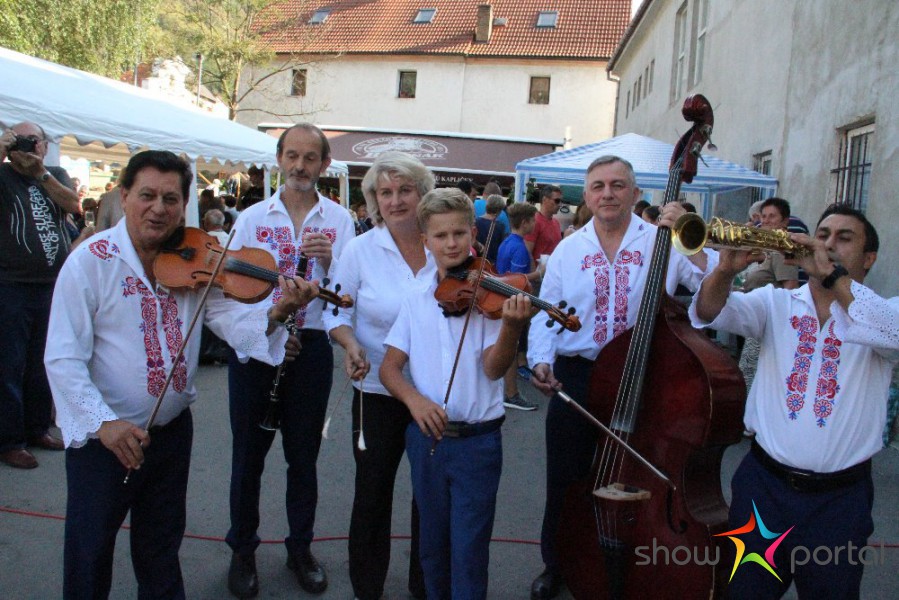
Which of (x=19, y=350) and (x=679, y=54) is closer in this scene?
(x=19, y=350)

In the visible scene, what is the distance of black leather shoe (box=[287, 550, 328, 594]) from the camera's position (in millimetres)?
3055

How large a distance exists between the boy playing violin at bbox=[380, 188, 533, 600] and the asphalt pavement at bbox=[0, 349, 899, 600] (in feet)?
2.81

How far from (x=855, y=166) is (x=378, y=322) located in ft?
17.3

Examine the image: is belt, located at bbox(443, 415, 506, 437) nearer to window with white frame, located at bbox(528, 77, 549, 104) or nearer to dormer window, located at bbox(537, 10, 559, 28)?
window with white frame, located at bbox(528, 77, 549, 104)

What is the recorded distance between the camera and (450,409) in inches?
95.3

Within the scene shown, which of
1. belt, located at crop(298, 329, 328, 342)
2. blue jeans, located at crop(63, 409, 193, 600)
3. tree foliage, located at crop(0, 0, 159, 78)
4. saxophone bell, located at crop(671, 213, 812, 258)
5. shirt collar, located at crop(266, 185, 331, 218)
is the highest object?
tree foliage, located at crop(0, 0, 159, 78)

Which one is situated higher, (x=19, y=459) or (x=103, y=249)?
(x=103, y=249)

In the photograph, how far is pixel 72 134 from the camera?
248 inches

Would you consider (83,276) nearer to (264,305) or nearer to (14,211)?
(264,305)

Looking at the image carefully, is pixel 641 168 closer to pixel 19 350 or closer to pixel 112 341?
pixel 19 350

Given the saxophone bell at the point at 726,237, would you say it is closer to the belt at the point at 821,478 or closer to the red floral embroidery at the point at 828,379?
the red floral embroidery at the point at 828,379

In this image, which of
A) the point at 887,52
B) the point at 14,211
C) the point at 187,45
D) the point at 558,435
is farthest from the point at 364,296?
the point at 187,45

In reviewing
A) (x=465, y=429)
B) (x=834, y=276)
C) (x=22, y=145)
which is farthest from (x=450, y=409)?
(x=22, y=145)

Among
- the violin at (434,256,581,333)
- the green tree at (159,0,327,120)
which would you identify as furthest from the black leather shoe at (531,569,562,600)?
the green tree at (159,0,327,120)
